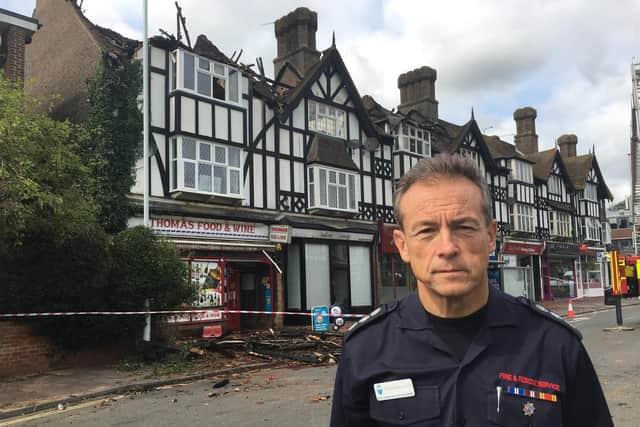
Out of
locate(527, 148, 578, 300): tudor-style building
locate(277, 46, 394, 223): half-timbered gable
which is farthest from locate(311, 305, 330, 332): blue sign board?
locate(527, 148, 578, 300): tudor-style building

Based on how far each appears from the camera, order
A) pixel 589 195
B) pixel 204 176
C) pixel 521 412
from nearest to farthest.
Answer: pixel 521 412 < pixel 204 176 < pixel 589 195

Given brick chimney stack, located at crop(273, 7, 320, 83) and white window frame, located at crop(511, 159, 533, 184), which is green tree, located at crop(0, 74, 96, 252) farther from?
white window frame, located at crop(511, 159, 533, 184)

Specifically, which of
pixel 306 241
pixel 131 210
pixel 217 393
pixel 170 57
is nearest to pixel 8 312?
pixel 217 393

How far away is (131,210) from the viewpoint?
51.9ft

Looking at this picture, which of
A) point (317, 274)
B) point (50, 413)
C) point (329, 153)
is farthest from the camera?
point (329, 153)

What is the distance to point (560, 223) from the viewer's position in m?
38.0

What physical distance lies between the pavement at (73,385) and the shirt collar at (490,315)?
7753mm

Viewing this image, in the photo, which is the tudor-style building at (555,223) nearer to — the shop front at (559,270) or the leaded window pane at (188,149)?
the shop front at (559,270)

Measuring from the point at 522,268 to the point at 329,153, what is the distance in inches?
645

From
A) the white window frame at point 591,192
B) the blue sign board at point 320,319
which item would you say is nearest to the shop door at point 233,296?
the blue sign board at point 320,319

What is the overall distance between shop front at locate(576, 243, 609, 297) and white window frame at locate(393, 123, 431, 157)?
18.6 metres

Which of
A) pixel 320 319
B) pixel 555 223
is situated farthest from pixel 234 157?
pixel 555 223

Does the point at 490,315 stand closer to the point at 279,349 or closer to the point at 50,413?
the point at 50,413

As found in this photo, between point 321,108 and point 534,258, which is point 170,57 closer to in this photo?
point 321,108
